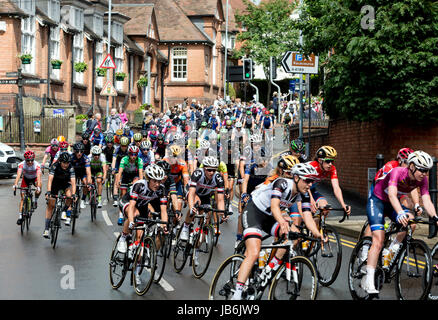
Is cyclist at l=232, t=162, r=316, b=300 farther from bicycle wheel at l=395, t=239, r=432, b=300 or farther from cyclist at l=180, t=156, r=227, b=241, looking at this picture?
cyclist at l=180, t=156, r=227, b=241

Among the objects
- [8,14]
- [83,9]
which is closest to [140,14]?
[83,9]

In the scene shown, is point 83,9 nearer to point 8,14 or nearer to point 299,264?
point 8,14

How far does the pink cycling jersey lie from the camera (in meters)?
8.97

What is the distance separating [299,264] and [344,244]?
6.26 meters

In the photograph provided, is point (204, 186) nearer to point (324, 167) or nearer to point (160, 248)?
point (160, 248)

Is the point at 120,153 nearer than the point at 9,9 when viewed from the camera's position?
Yes

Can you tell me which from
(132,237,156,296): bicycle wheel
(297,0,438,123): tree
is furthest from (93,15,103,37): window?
(132,237,156,296): bicycle wheel

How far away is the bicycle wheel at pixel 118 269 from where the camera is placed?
10266 millimetres

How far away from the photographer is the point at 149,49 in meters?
63.4

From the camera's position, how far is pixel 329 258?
34.6 feet

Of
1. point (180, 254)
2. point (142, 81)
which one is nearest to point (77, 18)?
point (142, 81)

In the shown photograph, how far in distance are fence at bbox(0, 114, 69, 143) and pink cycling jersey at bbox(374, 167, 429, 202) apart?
29.5 m

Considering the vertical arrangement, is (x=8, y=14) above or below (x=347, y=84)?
above

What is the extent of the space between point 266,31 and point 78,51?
31.8 meters
